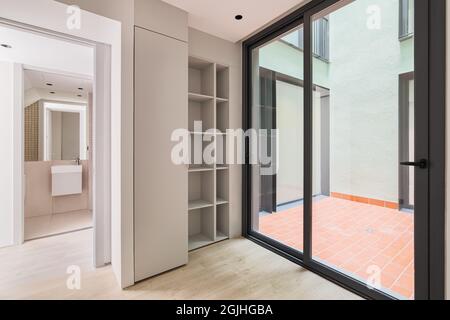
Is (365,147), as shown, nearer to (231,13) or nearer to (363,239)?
(363,239)

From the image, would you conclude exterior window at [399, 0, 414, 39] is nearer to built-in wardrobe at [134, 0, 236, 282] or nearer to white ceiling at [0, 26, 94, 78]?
built-in wardrobe at [134, 0, 236, 282]

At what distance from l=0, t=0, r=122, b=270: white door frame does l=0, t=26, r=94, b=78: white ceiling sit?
0.27 metres

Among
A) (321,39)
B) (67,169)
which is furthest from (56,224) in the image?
(321,39)

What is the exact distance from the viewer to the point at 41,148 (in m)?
3.22

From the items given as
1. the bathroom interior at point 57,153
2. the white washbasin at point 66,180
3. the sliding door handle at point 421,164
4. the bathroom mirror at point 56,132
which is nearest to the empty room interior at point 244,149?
the sliding door handle at point 421,164

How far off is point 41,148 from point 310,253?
13.2ft

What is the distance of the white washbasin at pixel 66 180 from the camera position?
3410 mm

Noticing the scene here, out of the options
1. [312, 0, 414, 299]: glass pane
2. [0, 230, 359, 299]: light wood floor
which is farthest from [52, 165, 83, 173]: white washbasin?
[312, 0, 414, 299]: glass pane

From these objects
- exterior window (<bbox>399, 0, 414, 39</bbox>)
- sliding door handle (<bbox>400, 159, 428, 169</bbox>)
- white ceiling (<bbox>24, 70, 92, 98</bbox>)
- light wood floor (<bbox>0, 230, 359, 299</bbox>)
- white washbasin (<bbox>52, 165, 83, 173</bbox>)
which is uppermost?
white ceiling (<bbox>24, 70, 92, 98</bbox>)

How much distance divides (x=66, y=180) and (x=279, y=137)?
11.6ft

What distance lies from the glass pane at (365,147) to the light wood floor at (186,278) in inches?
14.2

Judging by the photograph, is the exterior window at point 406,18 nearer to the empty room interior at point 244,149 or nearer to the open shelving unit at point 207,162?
the empty room interior at point 244,149

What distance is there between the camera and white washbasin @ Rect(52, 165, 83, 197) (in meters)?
3.41
